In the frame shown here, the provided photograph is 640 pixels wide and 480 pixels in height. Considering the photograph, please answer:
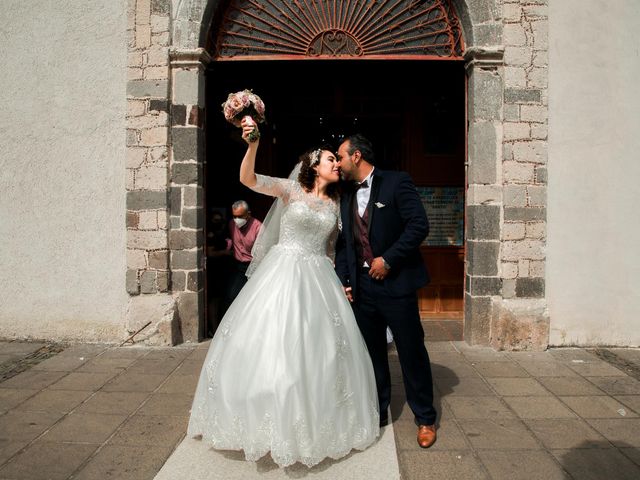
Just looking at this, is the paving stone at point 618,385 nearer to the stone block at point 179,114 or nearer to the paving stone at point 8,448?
the paving stone at point 8,448

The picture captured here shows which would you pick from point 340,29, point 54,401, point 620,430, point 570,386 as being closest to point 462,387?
point 570,386

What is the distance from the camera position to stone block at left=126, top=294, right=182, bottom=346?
5418mm

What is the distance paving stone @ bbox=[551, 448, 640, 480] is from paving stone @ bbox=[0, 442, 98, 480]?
2.82 m

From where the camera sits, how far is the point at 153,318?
5.45 m

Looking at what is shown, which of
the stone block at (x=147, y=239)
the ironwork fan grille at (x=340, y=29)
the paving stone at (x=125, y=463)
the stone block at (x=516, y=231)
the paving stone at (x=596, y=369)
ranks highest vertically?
the ironwork fan grille at (x=340, y=29)

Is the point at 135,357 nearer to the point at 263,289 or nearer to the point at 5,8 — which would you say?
the point at 263,289

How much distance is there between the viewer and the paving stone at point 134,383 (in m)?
4.25

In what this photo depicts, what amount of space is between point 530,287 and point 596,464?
258cm

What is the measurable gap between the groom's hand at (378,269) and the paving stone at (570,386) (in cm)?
205

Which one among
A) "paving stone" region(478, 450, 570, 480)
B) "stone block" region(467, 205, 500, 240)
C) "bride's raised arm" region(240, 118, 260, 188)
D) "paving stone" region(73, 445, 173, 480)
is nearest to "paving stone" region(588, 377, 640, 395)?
"paving stone" region(478, 450, 570, 480)

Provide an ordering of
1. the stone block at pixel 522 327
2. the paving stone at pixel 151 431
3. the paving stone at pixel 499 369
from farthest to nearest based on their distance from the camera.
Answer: the stone block at pixel 522 327, the paving stone at pixel 499 369, the paving stone at pixel 151 431

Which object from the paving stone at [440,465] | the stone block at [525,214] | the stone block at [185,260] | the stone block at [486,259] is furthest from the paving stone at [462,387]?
the stone block at [185,260]

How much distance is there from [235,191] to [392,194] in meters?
4.56

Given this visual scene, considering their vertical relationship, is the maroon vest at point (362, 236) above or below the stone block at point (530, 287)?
above
